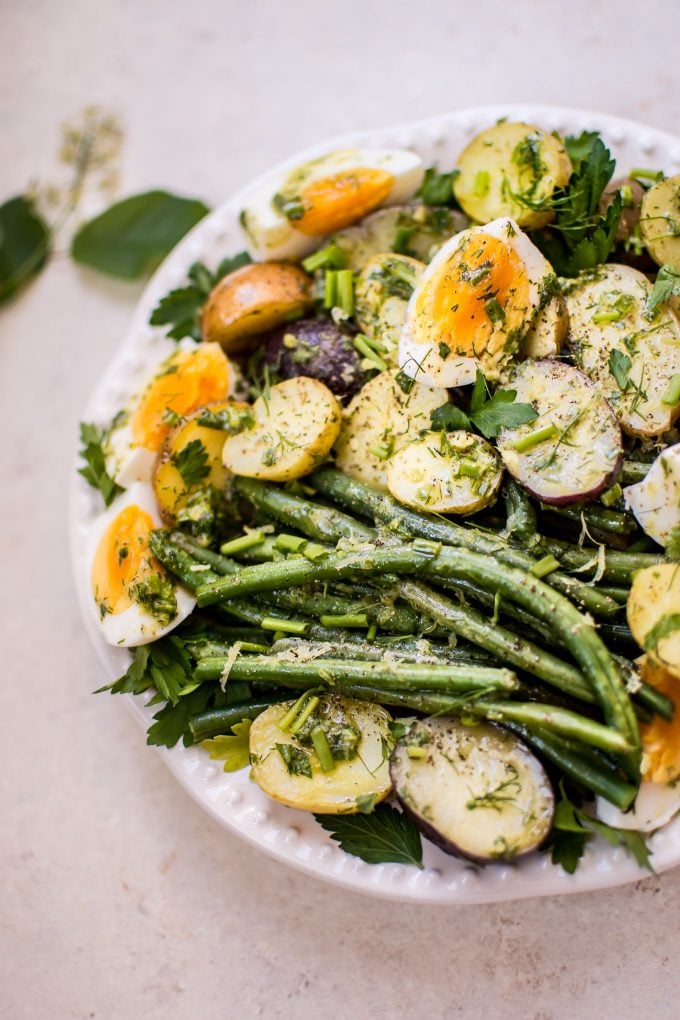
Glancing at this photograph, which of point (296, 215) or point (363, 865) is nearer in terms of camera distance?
point (363, 865)

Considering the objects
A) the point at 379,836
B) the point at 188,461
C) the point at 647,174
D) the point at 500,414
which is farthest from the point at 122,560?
the point at 647,174

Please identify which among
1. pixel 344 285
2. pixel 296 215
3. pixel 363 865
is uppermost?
pixel 296 215

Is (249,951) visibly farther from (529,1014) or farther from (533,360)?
(533,360)

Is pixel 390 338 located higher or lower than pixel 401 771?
higher

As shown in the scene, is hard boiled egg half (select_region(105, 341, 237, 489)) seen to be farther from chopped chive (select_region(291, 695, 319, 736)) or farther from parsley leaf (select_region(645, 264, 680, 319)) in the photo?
parsley leaf (select_region(645, 264, 680, 319))

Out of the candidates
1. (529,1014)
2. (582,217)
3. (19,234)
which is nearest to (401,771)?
(529,1014)

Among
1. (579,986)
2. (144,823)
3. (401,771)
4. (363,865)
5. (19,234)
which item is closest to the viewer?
(401,771)

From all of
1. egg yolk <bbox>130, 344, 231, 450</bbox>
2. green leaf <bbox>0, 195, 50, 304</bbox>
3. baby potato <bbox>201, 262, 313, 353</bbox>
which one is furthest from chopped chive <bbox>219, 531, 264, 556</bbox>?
green leaf <bbox>0, 195, 50, 304</bbox>

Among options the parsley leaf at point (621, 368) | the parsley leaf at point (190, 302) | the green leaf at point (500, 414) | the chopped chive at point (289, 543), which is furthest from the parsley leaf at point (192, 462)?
the parsley leaf at point (621, 368)
